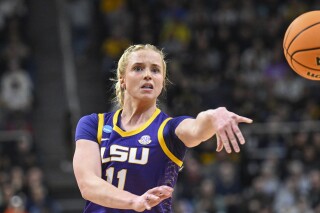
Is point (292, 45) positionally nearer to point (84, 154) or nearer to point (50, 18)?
point (84, 154)

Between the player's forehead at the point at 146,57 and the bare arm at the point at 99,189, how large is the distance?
2.37 ft

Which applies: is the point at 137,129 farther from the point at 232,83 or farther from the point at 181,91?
the point at 232,83

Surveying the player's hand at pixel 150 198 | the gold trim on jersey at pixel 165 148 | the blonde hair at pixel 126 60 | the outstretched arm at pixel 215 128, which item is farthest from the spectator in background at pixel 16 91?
the player's hand at pixel 150 198

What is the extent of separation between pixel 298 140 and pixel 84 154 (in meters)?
10.6

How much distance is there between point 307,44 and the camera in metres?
6.95

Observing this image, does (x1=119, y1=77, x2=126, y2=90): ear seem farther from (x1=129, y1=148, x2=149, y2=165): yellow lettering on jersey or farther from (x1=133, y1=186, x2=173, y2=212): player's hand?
(x1=133, y1=186, x2=173, y2=212): player's hand

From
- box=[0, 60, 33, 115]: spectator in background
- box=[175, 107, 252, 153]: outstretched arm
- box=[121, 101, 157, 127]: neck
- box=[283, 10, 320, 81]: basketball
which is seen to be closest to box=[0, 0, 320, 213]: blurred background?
box=[0, 60, 33, 115]: spectator in background

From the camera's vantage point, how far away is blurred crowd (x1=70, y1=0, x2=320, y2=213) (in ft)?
47.8

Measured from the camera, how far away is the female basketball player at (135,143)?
539cm

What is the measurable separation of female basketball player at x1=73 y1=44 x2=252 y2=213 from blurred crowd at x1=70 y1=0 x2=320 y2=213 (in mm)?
6448

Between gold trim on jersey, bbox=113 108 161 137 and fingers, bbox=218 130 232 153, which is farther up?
gold trim on jersey, bbox=113 108 161 137

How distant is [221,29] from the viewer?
18.6 metres

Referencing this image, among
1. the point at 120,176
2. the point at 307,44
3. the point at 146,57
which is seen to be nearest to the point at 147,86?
the point at 146,57

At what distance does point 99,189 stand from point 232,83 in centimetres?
1256
